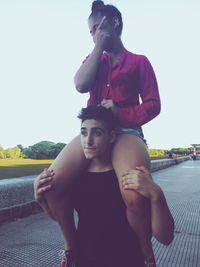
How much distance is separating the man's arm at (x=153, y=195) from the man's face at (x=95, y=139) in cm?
22

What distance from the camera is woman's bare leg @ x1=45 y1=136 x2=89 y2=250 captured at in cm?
157

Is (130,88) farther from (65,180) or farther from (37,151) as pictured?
(37,151)

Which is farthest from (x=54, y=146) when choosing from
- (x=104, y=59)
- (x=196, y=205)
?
(x=104, y=59)

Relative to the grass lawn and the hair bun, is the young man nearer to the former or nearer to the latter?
the hair bun

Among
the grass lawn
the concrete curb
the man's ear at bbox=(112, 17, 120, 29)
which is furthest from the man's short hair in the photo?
the grass lawn

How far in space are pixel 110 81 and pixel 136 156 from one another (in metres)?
0.52

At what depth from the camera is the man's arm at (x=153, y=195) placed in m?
1.32

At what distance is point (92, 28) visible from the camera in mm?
1683

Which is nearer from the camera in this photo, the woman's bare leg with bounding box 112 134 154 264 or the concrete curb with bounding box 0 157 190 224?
the woman's bare leg with bounding box 112 134 154 264

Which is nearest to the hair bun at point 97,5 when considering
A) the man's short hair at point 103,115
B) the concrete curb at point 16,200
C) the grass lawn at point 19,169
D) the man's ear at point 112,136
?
the man's short hair at point 103,115

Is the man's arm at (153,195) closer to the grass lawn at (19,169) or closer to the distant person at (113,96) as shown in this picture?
the distant person at (113,96)

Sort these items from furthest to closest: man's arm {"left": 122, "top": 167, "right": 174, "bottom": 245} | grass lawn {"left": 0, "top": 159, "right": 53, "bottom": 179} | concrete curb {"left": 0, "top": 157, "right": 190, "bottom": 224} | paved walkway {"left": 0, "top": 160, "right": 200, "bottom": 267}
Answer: grass lawn {"left": 0, "top": 159, "right": 53, "bottom": 179} → concrete curb {"left": 0, "top": 157, "right": 190, "bottom": 224} → paved walkway {"left": 0, "top": 160, "right": 200, "bottom": 267} → man's arm {"left": 122, "top": 167, "right": 174, "bottom": 245}

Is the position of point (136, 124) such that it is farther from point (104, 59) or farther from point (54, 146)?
point (54, 146)

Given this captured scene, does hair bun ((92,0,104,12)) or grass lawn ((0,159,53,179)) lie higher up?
hair bun ((92,0,104,12))
